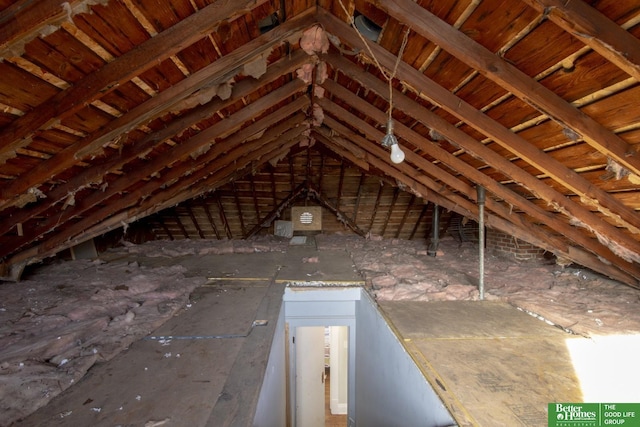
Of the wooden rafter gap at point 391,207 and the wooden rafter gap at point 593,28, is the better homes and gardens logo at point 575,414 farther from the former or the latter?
the wooden rafter gap at point 391,207

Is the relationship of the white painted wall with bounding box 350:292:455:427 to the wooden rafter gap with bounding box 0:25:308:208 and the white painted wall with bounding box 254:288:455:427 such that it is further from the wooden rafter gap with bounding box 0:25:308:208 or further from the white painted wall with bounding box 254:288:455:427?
the wooden rafter gap with bounding box 0:25:308:208

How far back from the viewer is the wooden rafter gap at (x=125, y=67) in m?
1.67

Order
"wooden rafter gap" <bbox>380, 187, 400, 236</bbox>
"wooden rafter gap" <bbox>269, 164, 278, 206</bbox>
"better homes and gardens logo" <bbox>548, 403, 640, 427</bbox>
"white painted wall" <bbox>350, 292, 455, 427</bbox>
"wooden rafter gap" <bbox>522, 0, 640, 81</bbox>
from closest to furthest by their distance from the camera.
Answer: "wooden rafter gap" <bbox>522, 0, 640, 81</bbox> < "better homes and gardens logo" <bbox>548, 403, 640, 427</bbox> < "white painted wall" <bbox>350, 292, 455, 427</bbox> < "wooden rafter gap" <bbox>269, 164, 278, 206</bbox> < "wooden rafter gap" <bbox>380, 187, 400, 236</bbox>

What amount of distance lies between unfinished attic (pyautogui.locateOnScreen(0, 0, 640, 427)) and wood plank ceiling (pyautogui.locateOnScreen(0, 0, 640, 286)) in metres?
0.01

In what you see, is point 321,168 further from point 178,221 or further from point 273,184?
point 178,221

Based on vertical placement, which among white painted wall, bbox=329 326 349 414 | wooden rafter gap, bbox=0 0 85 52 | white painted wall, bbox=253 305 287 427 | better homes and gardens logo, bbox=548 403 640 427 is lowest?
white painted wall, bbox=329 326 349 414

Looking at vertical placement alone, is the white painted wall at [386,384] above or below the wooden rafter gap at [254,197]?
below

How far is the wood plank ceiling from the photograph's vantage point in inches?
58.4

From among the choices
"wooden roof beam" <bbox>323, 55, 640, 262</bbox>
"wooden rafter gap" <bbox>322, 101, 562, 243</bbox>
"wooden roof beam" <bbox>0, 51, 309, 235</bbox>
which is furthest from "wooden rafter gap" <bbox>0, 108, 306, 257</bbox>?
"wooden roof beam" <bbox>323, 55, 640, 262</bbox>

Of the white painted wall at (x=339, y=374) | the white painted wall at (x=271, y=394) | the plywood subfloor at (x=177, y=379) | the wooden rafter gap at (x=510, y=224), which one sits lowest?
the white painted wall at (x=339, y=374)

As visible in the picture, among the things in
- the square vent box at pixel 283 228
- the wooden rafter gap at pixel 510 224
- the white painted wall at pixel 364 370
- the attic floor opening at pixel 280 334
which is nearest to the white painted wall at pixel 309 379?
the white painted wall at pixel 364 370

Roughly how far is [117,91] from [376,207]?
5955 mm

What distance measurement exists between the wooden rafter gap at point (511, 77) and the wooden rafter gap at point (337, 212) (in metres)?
5.60

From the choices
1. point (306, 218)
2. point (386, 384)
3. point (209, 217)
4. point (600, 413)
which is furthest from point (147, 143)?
point (306, 218)
